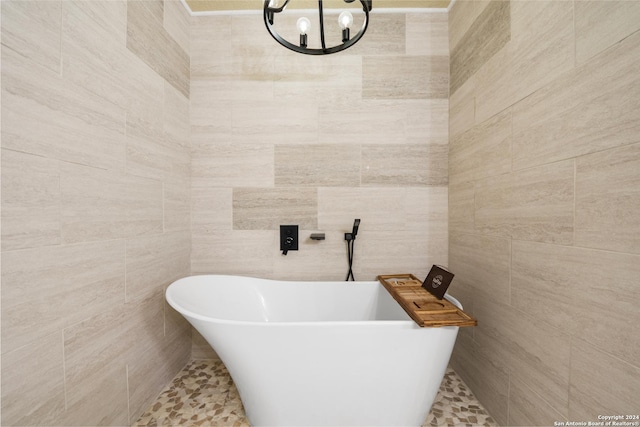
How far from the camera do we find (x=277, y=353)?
0.98 metres

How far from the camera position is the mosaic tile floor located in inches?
46.7

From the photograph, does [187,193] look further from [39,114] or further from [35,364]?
[35,364]

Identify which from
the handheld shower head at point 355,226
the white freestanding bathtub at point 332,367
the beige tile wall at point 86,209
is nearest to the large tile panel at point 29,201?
the beige tile wall at point 86,209

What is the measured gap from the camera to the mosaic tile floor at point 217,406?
1.19 m

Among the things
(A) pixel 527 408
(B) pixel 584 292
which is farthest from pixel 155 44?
(A) pixel 527 408

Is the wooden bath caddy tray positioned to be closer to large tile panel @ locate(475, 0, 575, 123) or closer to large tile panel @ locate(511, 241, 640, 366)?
large tile panel @ locate(511, 241, 640, 366)

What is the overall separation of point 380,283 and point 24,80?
5.46 feet

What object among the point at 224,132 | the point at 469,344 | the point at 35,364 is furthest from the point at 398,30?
the point at 35,364

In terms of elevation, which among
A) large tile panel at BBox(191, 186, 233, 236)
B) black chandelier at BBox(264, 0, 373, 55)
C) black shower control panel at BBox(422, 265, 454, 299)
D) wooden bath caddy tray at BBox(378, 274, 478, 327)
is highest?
black chandelier at BBox(264, 0, 373, 55)

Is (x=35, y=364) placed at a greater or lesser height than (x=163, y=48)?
lesser

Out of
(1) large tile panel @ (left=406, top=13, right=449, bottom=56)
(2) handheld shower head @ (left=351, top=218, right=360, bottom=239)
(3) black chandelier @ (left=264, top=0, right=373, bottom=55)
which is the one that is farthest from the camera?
(1) large tile panel @ (left=406, top=13, right=449, bottom=56)

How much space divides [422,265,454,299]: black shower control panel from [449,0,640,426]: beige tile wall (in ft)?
0.81

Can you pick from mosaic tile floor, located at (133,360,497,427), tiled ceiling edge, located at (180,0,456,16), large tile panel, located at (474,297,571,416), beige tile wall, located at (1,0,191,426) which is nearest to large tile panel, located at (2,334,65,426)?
beige tile wall, located at (1,0,191,426)

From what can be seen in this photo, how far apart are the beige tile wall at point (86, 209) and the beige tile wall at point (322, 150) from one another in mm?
290
